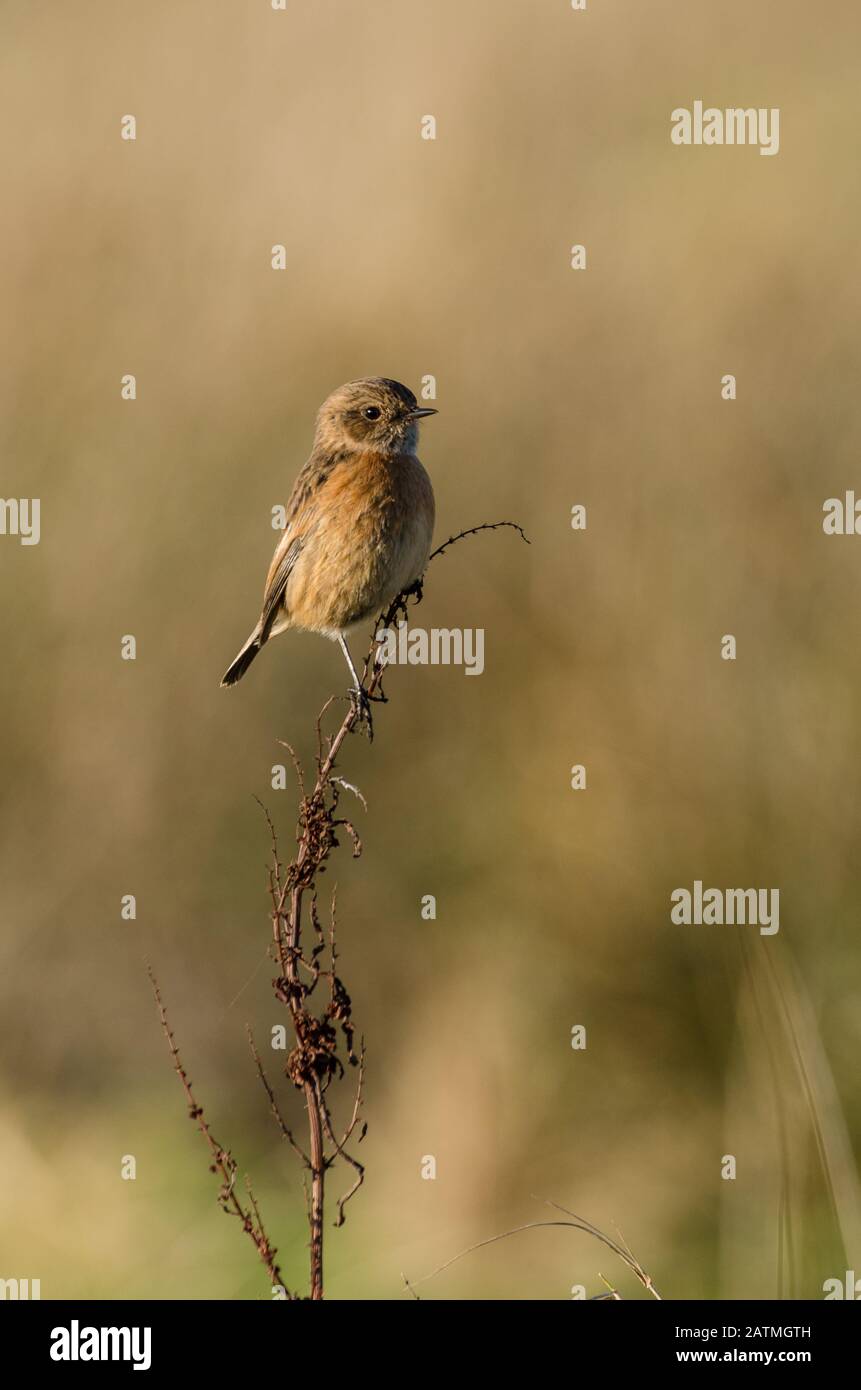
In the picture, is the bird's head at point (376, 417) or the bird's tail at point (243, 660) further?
the bird's head at point (376, 417)

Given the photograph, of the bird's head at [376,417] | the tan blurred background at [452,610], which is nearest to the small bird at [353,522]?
the bird's head at [376,417]

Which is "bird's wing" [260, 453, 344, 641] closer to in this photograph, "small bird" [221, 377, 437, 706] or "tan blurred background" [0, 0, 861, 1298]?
"small bird" [221, 377, 437, 706]

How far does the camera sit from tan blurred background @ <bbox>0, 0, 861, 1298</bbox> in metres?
6.95

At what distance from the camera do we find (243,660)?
20.2 feet

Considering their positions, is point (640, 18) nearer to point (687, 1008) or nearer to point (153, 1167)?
point (687, 1008)

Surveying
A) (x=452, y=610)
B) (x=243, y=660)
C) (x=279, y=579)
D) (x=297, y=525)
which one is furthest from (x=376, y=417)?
(x=452, y=610)

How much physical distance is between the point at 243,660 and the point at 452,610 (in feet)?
7.13

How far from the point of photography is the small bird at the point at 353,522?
5703 mm

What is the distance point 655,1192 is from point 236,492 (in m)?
4.28

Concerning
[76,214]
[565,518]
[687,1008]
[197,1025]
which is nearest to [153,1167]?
[197,1025]

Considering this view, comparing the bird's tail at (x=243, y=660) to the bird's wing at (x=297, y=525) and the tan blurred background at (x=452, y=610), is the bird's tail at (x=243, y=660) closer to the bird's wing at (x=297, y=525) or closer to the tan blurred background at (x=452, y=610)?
the bird's wing at (x=297, y=525)

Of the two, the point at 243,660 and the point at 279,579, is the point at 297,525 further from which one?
the point at 243,660

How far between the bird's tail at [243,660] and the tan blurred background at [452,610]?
188 cm

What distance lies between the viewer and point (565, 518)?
320 inches
